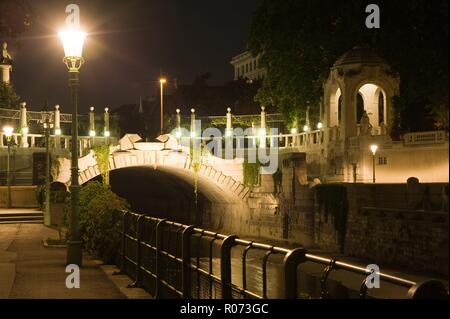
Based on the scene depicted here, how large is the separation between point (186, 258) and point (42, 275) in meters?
5.01

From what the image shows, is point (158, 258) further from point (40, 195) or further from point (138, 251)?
point (40, 195)

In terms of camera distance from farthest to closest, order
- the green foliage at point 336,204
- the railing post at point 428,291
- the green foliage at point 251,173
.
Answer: the green foliage at point 251,173
the green foliage at point 336,204
the railing post at point 428,291

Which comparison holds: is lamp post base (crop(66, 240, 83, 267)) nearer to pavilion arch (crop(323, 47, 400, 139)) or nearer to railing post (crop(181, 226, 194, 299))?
railing post (crop(181, 226, 194, 299))

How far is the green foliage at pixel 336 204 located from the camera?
1393 inches

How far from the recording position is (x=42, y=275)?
1517 centimetres

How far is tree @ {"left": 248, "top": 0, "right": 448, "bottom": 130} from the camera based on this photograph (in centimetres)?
3594

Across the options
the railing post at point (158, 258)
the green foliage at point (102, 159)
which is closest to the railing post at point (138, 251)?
the railing post at point (158, 258)

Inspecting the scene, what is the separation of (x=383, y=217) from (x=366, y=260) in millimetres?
1832

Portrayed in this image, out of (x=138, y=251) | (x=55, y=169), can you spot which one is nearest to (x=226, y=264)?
(x=138, y=251)

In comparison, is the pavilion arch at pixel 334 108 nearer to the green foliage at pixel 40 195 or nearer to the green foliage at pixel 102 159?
the green foliage at pixel 102 159

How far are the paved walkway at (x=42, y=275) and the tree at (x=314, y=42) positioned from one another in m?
18.5
